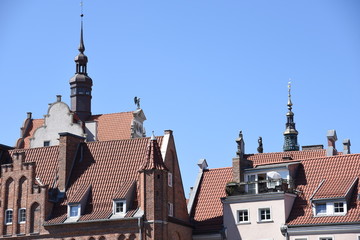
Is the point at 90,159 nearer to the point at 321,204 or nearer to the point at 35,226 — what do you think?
the point at 35,226

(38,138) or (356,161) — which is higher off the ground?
(38,138)

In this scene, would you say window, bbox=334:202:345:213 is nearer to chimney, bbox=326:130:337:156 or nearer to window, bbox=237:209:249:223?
window, bbox=237:209:249:223

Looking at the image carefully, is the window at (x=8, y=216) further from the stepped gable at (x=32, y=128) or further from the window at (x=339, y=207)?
the window at (x=339, y=207)

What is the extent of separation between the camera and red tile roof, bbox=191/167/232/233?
85500 millimetres

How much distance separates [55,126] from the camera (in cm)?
11138

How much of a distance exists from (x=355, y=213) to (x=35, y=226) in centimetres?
2780

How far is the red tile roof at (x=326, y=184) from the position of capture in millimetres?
78006

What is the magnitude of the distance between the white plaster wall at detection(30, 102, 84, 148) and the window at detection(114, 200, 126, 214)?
98.7 feet

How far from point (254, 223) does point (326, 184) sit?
699 cm

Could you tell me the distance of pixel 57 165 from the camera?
8781 cm

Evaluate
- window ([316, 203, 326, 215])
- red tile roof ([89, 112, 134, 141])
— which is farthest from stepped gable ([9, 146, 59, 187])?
window ([316, 203, 326, 215])

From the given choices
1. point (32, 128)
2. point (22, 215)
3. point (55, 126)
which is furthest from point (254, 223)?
point (32, 128)

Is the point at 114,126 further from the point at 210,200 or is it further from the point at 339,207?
the point at 339,207

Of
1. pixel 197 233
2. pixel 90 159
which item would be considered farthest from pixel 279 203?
pixel 90 159
